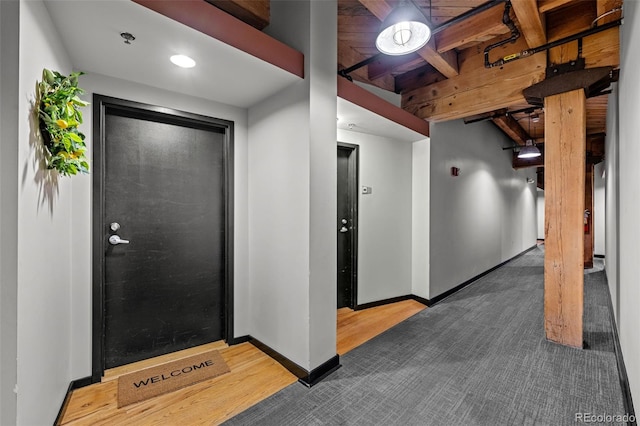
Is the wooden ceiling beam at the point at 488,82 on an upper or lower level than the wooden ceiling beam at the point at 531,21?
lower

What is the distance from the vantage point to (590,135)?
5754 mm

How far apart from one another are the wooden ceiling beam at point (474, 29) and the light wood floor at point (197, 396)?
3.09 m

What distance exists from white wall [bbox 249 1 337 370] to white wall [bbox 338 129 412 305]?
1.28 m

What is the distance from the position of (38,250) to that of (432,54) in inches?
135

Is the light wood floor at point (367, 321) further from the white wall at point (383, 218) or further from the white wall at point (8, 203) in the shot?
the white wall at point (8, 203)

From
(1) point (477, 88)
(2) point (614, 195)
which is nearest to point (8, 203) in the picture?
(1) point (477, 88)

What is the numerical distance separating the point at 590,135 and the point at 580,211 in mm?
4728

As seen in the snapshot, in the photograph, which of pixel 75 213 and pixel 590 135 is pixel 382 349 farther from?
pixel 590 135

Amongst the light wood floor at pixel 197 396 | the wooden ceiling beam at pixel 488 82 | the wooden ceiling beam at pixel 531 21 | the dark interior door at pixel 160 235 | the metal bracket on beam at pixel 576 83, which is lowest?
the light wood floor at pixel 197 396

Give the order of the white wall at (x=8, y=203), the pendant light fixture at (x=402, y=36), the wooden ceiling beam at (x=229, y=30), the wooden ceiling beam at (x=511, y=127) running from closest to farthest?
Answer: the white wall at (x=8, y=203) → the wooden ceiling beam at (x=229, y=30) → the pendant light fixture at (x=402, y=36) → the wooden ceiling beam at (x=511, y=127)

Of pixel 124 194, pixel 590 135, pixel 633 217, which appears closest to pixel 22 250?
pixel 124 194

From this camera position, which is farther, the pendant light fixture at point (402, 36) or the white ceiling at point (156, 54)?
the pendant light fixture at point (402, 36)

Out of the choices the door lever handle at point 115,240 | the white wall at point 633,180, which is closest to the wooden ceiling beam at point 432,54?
the white wall at point 633,180

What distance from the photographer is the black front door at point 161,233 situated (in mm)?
2197
